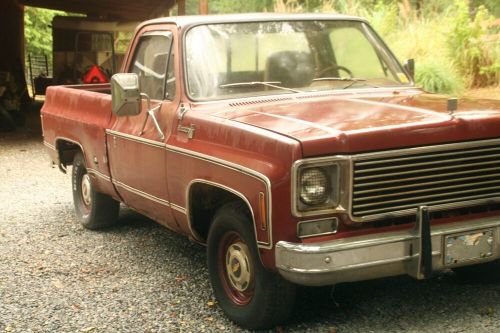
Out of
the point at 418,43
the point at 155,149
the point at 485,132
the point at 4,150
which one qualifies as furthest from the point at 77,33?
the point at 485,132

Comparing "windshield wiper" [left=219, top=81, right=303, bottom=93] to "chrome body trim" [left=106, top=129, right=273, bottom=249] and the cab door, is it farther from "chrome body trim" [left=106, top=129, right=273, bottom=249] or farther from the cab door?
"chrome body trim" [left=106, top=129, right=273, bottom=249]

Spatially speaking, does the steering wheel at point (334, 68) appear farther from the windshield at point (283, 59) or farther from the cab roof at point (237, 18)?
the cab roof at point (237, 18)

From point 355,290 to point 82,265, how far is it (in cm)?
225

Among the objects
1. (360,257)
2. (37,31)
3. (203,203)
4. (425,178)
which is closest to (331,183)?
(360,257)

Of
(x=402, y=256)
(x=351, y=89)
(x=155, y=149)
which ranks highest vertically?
(x=351, y=89)

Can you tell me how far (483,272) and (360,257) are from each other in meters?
1.60

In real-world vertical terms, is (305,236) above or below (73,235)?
above

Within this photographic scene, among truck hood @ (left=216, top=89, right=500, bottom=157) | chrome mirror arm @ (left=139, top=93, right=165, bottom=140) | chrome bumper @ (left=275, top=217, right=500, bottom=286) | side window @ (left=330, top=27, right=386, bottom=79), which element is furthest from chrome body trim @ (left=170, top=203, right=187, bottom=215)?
side window @ (left=330, top=27, right=386, bottom=79)

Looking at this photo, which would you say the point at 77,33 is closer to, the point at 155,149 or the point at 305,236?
the point at 155,149

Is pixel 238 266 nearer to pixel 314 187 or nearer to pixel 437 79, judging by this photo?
pixel 314 187

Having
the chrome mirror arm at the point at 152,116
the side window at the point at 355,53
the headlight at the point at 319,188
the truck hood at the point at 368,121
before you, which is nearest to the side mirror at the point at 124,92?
the chrome mirror arm at the point at 152,116

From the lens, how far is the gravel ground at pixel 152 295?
14.7 ft

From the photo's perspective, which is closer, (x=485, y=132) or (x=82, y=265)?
(x=485, y=132)

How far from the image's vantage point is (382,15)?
55.7ft
